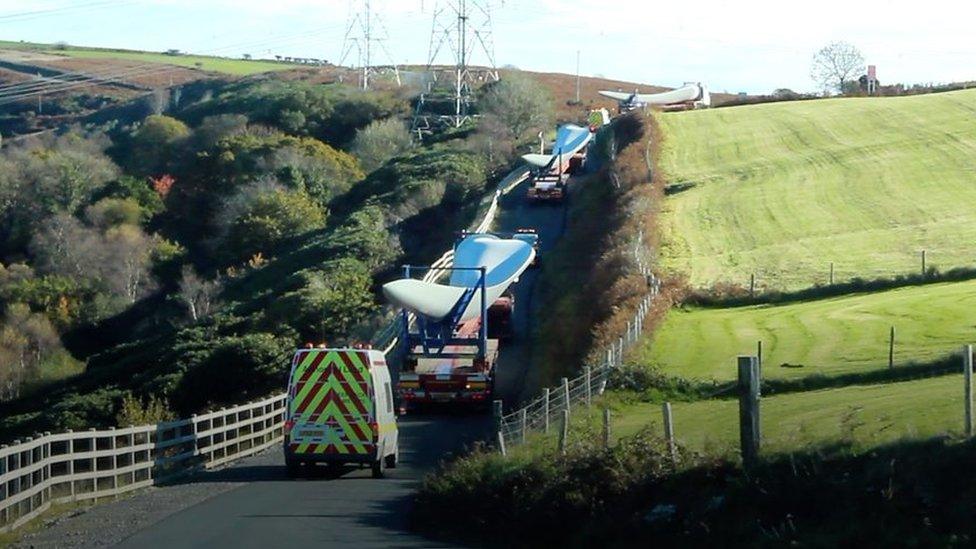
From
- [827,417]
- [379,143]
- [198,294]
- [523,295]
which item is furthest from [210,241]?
[827,417]

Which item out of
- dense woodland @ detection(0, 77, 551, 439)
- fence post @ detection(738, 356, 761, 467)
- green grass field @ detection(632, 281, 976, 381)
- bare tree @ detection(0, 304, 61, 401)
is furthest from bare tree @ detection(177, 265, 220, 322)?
fence post @ detection(738, 356, 761, 467)

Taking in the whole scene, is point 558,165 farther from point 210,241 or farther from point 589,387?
point 589,387

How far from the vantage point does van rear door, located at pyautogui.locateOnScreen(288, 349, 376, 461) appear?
26.0m

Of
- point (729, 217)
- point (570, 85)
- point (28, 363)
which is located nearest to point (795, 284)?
point (729, 217)

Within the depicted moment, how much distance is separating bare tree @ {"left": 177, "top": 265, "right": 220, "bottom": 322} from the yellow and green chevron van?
44.0 m

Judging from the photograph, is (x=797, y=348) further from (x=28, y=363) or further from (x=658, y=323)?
(x=28, y=363)

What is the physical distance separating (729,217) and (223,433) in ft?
122

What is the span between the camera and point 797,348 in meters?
36.6

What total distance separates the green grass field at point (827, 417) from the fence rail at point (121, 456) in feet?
24.8

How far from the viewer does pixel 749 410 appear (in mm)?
15438

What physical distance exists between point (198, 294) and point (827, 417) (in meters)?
54.3

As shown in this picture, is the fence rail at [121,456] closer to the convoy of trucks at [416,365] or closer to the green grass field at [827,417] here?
the convoy of trucks at [416,365]

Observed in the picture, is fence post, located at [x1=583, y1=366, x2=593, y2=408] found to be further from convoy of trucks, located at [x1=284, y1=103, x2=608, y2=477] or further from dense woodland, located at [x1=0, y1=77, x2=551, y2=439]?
dense woodland, located at [x1=0, y1=77, x2=551, y2=439]

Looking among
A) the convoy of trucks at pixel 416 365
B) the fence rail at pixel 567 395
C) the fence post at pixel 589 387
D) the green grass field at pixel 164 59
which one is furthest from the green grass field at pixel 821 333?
the green grass field at pixel 164 59
